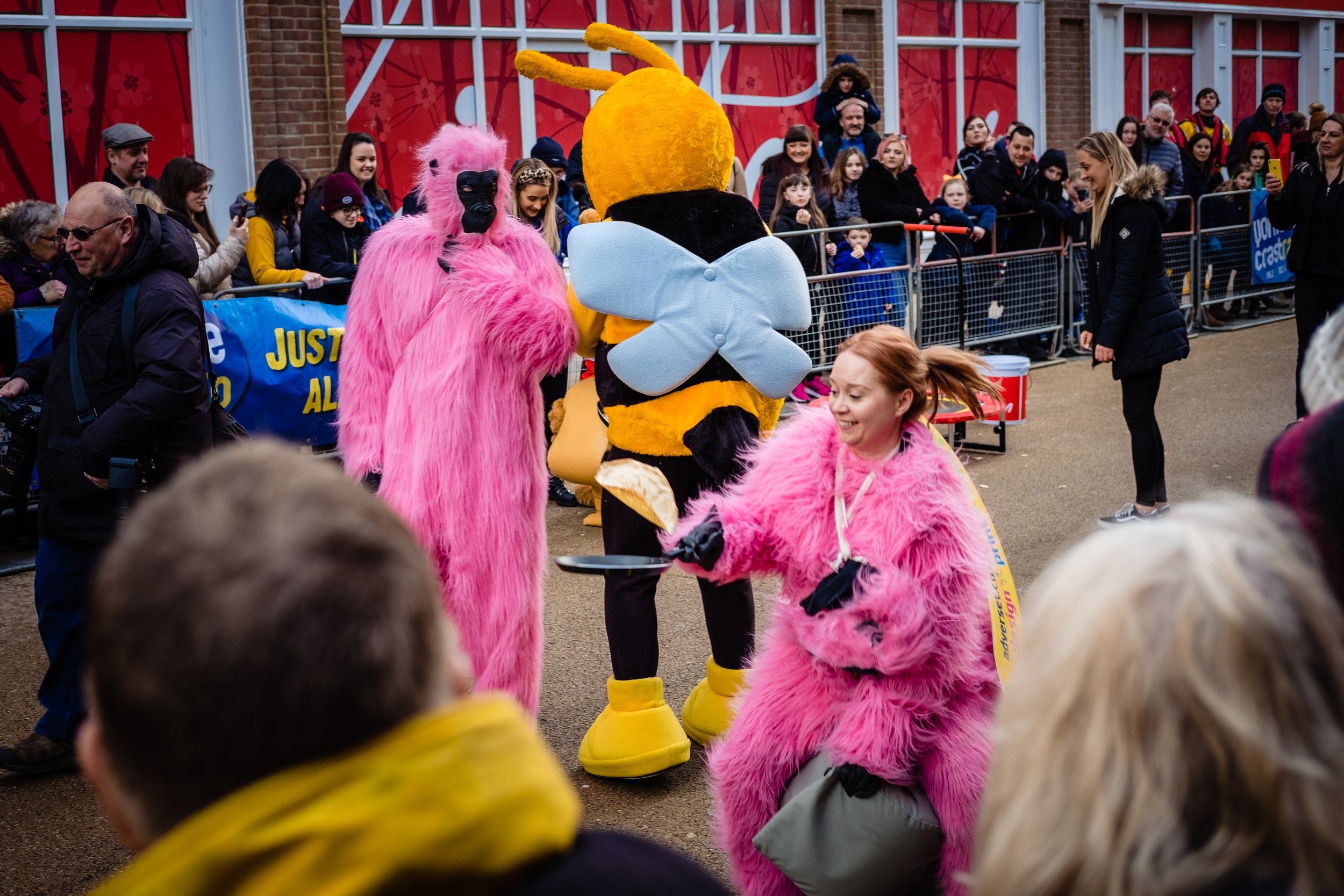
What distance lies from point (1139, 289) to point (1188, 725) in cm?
571

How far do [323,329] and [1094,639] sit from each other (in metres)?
6.45

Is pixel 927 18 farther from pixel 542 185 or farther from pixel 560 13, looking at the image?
pixel 542 185

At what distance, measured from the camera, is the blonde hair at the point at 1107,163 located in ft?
21.4

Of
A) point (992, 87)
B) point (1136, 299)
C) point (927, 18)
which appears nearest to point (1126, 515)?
point (1136, 299)

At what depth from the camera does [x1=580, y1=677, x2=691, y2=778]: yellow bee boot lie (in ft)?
13.3

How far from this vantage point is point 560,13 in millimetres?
12383

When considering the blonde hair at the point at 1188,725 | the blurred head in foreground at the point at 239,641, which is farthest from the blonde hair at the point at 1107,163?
the blurred head in foreground at the point at 239,641

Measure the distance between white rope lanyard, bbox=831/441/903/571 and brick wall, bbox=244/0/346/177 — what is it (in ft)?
27.6

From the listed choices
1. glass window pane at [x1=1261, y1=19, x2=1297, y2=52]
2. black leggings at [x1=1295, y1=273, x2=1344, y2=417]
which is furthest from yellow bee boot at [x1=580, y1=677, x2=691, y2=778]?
glass window pane at [x1=1261, y1=19, x2=1297, y2=52]

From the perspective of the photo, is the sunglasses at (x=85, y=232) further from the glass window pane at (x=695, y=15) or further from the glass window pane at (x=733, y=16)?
the glass window pane at (x=733, y=16)

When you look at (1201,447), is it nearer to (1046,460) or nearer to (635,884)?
(1046,460)

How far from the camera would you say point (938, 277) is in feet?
33.8

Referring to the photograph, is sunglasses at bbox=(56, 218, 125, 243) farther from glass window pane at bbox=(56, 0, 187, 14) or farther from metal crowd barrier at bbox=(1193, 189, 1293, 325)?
metal crowd barrier at bbox=(1193, 189, 1293, 325)

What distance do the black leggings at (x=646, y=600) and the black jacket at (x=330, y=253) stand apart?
388cm
